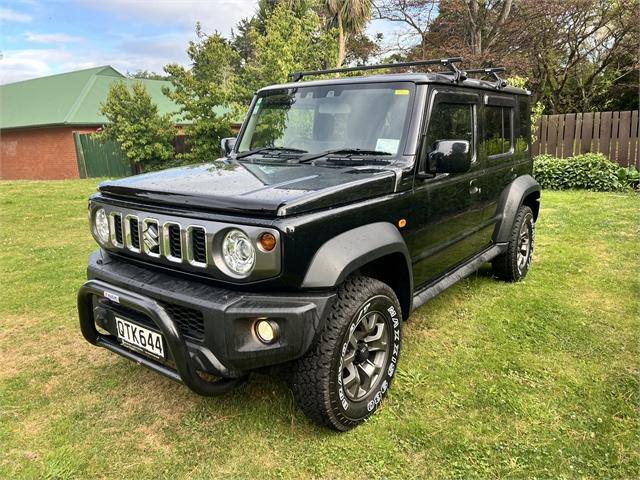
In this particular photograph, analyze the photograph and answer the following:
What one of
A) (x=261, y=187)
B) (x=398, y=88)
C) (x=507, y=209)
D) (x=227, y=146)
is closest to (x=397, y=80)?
(x=398, y=88)

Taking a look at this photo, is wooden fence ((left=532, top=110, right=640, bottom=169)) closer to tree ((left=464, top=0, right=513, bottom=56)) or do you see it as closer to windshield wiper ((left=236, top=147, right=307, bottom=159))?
tree ((left=464, top=0, right=513, bottom=56))

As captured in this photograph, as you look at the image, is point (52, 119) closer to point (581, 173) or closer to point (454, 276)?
point (581, 173)

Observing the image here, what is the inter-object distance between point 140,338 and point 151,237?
54 cm

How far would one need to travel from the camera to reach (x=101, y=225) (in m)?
2.99

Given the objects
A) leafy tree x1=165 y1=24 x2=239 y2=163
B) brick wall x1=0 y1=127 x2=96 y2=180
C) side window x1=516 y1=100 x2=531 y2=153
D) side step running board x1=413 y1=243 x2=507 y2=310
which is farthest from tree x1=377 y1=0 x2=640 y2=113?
brick wall x1=0 y1=127 x2=96 y2=180

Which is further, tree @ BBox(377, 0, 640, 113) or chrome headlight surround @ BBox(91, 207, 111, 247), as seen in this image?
tree @ BBox(377, 0, 640, 113)

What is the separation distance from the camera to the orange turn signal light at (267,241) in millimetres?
2205

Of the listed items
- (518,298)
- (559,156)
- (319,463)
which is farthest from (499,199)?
(559,156)

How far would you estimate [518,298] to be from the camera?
180 inches

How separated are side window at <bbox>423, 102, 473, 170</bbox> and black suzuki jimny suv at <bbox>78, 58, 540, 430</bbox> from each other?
0.01m

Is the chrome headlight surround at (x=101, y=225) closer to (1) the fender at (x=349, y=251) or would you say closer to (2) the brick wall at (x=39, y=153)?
(1) the fender at (x=349, y=251)

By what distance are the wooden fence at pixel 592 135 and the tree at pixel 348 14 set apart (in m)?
8.39

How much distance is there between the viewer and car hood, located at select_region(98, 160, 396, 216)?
7.59ft

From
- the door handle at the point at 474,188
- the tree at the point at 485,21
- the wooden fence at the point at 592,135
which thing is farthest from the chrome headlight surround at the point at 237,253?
the tree at the point at 485,21
